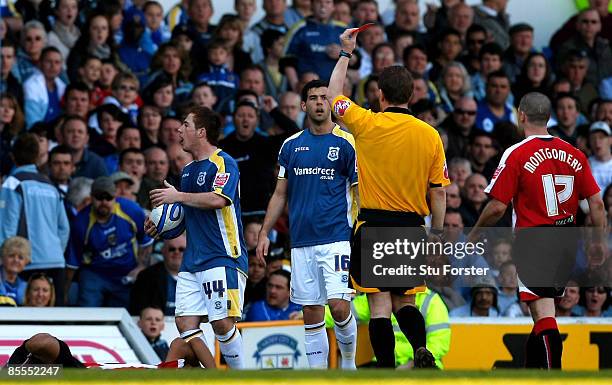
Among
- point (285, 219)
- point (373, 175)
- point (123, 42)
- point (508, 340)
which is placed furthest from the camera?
point (123, 42)

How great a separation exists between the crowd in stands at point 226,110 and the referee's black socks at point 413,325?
7.13 ft

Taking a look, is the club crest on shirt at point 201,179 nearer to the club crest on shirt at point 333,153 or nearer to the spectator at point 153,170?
the club crest on shirt at point 333,153

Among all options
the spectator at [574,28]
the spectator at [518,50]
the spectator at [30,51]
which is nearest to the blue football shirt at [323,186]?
the spectator at [30,51]

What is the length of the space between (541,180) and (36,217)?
213 inches

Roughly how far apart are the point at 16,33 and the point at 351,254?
6.58 m

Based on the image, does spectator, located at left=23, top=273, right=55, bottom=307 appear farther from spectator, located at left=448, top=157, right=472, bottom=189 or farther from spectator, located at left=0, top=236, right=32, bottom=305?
spectator, located at left=448, top=157, right=472, bottom=189

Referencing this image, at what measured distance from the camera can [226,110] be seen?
53.1 ft

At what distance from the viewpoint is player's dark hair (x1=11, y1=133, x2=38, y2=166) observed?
1392 cm

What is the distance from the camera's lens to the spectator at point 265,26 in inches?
679

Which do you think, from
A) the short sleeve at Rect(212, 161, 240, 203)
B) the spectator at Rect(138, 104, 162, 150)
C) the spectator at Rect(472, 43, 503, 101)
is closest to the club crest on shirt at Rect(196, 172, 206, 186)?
the short sleeve at Rect(212, 161, 240, 203)

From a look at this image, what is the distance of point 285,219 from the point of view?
15172 mm

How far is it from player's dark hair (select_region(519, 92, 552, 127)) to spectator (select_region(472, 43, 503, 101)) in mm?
→ 7297

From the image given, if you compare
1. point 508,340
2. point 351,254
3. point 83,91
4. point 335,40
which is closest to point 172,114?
point 83,91

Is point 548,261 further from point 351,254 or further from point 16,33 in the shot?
point 16,33
